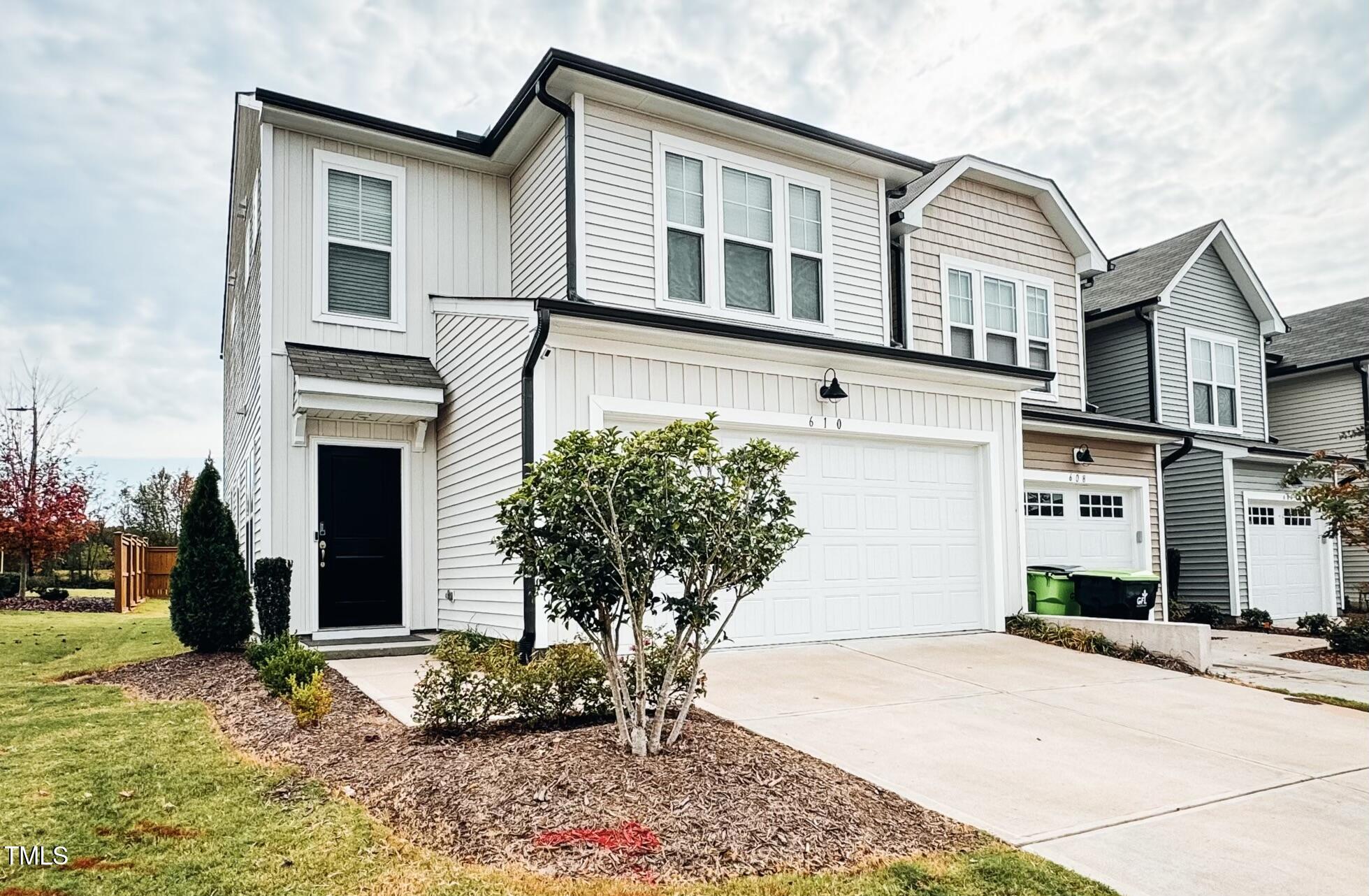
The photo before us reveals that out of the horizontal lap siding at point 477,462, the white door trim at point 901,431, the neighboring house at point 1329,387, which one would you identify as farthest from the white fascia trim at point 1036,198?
the neighboring house at point 1329,387

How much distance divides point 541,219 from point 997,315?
7369mm

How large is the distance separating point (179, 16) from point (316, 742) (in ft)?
31.3

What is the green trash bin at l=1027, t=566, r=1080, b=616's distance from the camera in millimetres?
11422

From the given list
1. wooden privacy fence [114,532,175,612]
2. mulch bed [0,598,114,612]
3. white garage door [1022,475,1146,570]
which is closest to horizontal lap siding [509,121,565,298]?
white garage door [1022,475,1146,570]

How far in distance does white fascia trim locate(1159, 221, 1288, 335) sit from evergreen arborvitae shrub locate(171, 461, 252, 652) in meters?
15.5

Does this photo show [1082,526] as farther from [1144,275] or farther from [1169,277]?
[1144,275]

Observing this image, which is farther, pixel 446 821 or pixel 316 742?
pixel 316 742

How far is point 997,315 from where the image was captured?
14.2 meters

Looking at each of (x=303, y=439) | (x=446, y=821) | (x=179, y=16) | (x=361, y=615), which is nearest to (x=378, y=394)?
(x=303, y=439)

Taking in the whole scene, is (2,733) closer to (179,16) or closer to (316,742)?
(316,742)

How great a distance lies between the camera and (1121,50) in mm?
11828

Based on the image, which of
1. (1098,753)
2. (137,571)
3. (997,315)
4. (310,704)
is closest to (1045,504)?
(997,315)

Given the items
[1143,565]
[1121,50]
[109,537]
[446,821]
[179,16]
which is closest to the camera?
[446,821]

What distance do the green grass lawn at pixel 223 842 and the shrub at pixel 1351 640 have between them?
427 inches
